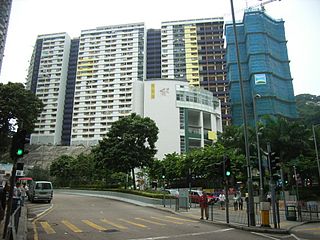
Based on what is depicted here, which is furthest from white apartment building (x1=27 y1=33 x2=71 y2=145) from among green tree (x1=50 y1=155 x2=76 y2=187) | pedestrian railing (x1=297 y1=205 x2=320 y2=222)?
pedestrian railing (x1=297 y1=205 x2=320 y2=222)

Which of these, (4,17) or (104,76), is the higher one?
(104,76)

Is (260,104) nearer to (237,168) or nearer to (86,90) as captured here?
(237,168)

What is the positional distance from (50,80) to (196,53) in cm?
5821

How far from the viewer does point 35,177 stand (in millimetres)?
64375

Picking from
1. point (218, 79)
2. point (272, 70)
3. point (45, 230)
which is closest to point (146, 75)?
point (218, 79)

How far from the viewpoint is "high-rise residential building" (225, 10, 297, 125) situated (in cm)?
7112

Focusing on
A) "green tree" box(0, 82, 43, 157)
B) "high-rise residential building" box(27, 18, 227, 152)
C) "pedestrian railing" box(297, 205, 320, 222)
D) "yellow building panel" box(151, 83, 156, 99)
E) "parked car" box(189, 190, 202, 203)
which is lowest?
"pedestrian railing" box(297, 205, 320, 222)

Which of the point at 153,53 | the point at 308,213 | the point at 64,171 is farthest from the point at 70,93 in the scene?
the point at 308,213

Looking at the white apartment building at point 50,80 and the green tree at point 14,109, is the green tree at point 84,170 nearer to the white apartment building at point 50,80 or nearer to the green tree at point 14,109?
the green tree at point 14,109

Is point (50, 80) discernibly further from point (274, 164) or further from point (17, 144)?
point (17, 144)

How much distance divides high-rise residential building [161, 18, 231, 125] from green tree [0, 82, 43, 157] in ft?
239

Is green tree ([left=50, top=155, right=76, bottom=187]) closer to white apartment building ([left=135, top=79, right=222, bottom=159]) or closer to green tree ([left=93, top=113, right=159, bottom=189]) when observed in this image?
white apartment building ([left=135, top=79, right=222, bottom=159])

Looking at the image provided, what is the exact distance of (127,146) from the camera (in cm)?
3497

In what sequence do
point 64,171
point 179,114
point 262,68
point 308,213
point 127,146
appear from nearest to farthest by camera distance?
point 308,213 < point 127,146 < point 64,171 < point 179,114 < point 262,68
